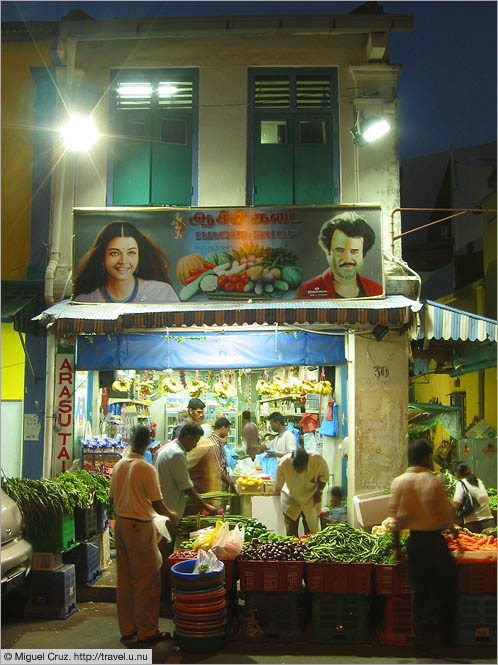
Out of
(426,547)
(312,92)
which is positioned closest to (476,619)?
(426,547)

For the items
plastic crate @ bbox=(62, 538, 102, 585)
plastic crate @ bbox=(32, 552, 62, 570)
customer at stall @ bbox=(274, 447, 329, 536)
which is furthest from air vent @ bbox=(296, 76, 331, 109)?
plastic crate @ bbox=(32, 552, 62, 570)

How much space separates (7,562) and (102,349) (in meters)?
4.19

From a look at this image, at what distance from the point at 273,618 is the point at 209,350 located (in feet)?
14.5

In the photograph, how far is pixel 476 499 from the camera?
9344 millimetres

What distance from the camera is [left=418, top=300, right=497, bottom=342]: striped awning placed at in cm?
916

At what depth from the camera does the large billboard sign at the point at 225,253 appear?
9.67 m

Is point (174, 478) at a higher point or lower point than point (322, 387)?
lower

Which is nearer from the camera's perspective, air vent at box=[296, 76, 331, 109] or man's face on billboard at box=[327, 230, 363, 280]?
man's face on billboard at box=[327, 230, 363, 280]

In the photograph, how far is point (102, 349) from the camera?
402 inches

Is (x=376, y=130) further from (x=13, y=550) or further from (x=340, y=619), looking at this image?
(x=13, y=550)

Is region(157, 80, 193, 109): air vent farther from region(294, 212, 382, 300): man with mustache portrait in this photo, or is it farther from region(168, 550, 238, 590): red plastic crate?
region(168, 550, 238, 590): red plastic crate

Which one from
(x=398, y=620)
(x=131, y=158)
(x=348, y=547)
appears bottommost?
(x=398, y=620)

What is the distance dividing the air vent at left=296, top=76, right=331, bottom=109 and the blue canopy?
3.79m

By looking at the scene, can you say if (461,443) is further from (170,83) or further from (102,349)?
(170,83)
